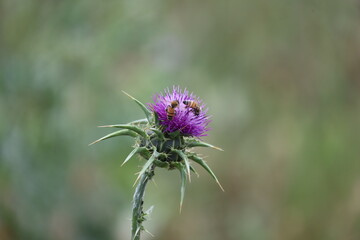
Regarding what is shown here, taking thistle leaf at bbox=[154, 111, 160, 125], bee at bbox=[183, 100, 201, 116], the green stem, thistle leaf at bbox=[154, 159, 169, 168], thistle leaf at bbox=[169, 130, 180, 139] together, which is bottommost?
the green stem

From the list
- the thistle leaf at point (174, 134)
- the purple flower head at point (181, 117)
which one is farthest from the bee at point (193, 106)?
the thistle leaf at point (174, 134)

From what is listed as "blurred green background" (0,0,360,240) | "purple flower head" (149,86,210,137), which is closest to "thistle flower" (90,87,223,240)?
"purple flower head" (149,86,210,137)

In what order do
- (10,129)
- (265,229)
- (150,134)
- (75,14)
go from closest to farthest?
(150,134)
(10,129)
(75,14)
(265,229)

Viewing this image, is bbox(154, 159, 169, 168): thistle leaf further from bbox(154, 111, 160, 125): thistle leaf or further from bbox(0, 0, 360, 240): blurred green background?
bbox(0, 0, 360, 240): blurred green background

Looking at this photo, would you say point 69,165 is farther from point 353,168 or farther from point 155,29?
point 353,168

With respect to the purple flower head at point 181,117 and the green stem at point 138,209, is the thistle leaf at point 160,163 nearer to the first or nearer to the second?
the green stem at point 138,209

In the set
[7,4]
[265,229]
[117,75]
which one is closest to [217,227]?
[265,229]
